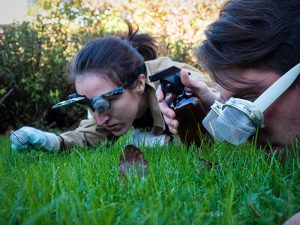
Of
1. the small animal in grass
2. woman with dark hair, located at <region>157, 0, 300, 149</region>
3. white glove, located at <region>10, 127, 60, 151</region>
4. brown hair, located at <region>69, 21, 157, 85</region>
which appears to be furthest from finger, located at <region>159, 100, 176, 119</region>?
white glove, located at <region>10, 127, 60, 151</region>

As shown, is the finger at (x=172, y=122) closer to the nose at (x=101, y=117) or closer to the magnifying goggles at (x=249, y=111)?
the magnifying goggles at (x=249, y=111)

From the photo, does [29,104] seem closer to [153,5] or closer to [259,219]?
[153,5]

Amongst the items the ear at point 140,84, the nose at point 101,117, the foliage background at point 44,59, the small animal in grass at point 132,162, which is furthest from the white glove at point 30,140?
the foliage background at point 44,59

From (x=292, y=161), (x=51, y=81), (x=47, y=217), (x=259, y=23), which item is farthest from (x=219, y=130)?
(x=51, y=81)

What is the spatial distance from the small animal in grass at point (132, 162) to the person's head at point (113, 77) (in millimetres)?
1367

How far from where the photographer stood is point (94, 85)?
306 centimetres

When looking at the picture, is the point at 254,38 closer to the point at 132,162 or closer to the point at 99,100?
the point at 132,162

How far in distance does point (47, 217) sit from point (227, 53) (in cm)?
102

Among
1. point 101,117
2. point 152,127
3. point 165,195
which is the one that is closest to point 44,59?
point 152,127

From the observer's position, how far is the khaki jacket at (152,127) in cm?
330

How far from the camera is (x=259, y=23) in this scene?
167 centimetres

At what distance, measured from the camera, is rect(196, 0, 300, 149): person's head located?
1.56 meters

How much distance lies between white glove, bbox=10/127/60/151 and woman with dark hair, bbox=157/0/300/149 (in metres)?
1.53

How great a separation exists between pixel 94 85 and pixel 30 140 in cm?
57
